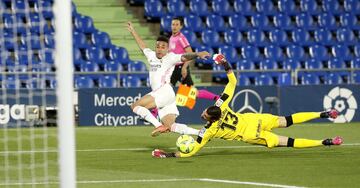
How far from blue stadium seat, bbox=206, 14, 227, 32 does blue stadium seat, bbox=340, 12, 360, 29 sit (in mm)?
4069

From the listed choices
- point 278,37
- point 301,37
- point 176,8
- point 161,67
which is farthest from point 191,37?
point 161,67

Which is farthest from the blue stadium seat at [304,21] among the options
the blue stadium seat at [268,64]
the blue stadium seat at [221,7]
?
the blue stadium seat at [268,64]

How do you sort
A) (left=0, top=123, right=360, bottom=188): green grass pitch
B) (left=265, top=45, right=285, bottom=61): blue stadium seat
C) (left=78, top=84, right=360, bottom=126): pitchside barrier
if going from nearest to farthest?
(left=0, top=123, right=360, bottom=188): green grass pitch < (left=78, top=84, right=360, bottom=126): pitchside barrier < (left=265, top=45, right=285, bottom=61): blue stadium seat

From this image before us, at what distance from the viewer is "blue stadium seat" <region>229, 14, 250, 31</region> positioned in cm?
2891

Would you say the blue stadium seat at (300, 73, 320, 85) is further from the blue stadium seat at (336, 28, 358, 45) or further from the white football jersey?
the white football jersey

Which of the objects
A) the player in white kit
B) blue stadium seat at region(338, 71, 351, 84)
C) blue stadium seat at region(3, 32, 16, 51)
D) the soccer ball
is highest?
blue stadium seat at region(3, 32, 16, 51)

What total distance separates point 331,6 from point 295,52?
2718mm

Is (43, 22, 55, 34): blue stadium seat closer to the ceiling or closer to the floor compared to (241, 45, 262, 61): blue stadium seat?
closer to the ceiling

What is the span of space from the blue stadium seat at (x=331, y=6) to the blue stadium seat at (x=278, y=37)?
2285 mm

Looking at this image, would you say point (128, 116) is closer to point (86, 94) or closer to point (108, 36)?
point (86, 94)

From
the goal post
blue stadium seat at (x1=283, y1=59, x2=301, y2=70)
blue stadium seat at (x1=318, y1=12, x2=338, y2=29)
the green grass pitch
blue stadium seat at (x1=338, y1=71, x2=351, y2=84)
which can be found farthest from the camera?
blue stadium seat at (x1=318, y1=12, x2=338, y2=29)

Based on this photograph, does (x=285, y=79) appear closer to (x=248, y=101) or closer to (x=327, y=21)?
(x=248, y=101)

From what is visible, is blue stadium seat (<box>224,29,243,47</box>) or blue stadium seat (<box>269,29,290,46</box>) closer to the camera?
blue stadium seat (<box>224,29,243,47</box>)

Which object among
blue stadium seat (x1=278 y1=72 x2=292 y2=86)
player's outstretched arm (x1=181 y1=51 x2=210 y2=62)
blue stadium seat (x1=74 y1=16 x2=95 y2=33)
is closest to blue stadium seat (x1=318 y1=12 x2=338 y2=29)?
blue stadium seat (x1=278 y1=72 x2=292 y2=86)
